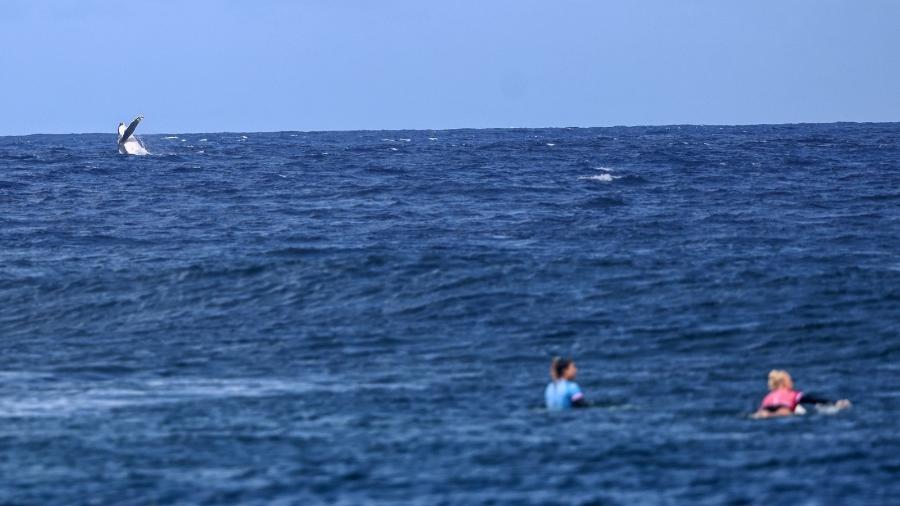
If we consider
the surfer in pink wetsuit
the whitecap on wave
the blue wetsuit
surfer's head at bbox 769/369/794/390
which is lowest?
the blue wetsuit

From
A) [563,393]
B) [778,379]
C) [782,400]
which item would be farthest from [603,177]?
[782,400]

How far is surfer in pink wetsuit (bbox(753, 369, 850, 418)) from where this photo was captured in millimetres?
17828

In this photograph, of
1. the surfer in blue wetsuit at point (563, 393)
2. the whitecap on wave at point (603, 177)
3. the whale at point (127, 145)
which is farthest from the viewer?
the whale at point (127, 145)

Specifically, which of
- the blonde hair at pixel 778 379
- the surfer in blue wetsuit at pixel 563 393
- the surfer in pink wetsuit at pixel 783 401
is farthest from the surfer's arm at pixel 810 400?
the surfer in blue wetsuit at pixel 563 393

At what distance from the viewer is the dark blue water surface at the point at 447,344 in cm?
1514

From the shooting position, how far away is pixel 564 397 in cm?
1845

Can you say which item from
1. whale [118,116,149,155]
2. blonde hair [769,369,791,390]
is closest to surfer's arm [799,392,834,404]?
blonde hair [769,369,791,390]

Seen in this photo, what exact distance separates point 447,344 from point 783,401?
7.72 metres

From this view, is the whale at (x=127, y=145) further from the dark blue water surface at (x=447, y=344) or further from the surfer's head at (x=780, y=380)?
the surfer's head at (x=780, y=380)

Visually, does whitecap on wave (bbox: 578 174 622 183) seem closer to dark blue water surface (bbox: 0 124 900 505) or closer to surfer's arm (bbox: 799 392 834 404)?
dark blue water surface (bbox: 0 124 900 505)

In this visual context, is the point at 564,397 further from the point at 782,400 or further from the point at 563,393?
the point at 782,400

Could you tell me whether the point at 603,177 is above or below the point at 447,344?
above

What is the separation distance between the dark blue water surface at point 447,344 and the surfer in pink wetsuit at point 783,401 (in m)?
0.25

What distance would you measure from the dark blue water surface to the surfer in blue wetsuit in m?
0.38
